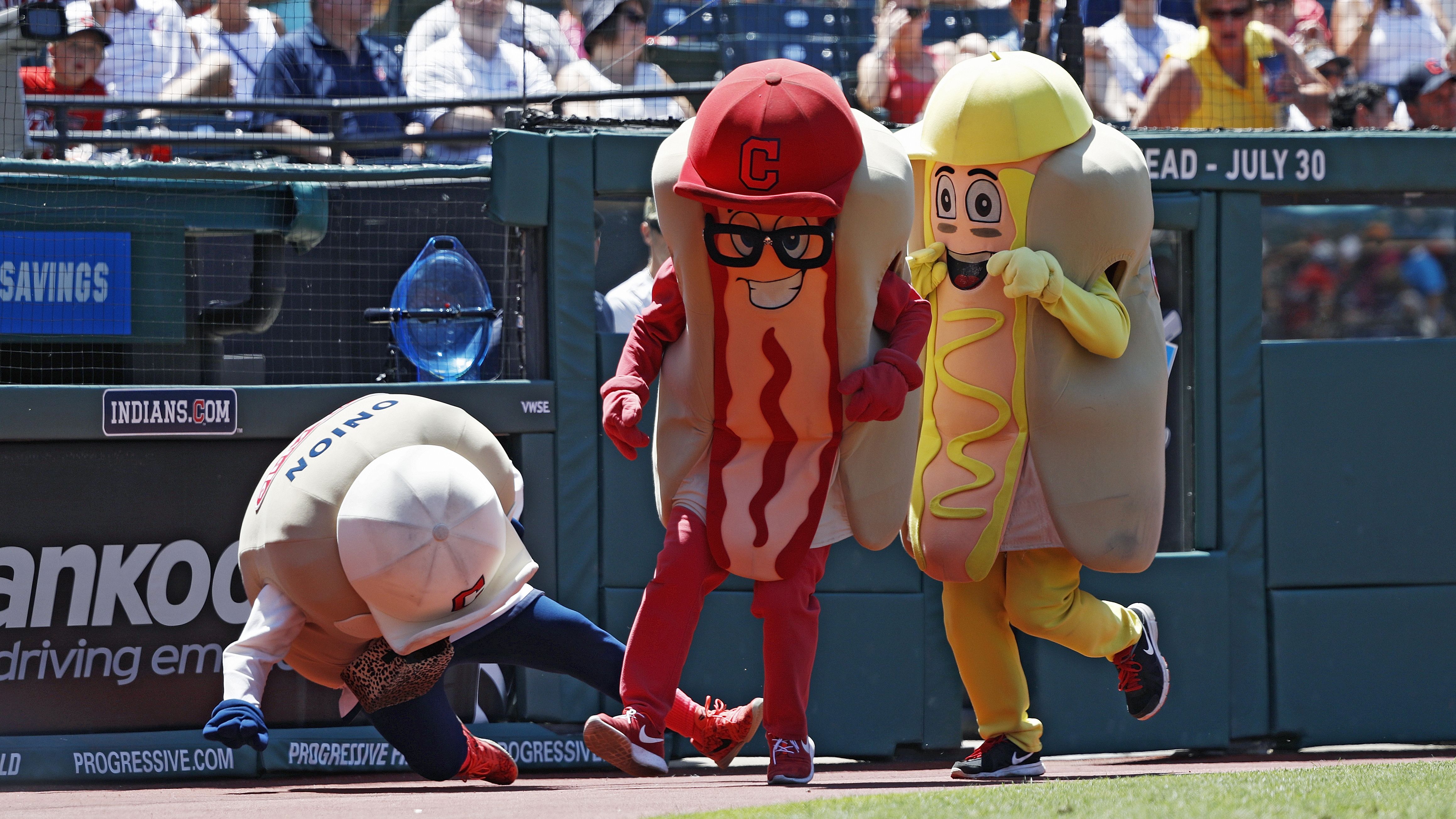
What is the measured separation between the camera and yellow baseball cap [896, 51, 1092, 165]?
4.37 m

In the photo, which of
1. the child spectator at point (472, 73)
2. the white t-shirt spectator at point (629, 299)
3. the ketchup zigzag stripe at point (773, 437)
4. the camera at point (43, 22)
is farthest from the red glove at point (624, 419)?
the camera at point (43, 22)

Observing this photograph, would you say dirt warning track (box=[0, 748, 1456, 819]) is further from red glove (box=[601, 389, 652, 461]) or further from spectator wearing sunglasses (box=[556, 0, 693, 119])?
spectator wearing sunglasses (box=[556, 0, 693, 119])

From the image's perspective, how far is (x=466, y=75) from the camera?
22.1 ft

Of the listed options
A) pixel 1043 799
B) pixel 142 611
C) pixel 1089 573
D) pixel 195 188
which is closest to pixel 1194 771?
pixel 1089 573

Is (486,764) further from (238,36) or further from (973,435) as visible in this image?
(238,36)

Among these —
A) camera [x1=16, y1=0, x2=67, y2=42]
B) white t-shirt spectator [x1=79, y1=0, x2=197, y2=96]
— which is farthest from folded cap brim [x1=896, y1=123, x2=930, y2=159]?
white t-shirt spectator [x1=79, y1=0, x2=197, y2=96]

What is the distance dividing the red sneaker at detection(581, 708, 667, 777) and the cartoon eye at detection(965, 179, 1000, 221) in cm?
174

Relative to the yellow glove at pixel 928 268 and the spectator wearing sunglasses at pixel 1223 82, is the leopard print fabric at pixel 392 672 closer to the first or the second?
the yellow glove at pixel 928 268

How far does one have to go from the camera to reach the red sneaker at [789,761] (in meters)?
4.19

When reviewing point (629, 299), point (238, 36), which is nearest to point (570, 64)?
point (238, 36)

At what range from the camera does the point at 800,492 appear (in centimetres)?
416

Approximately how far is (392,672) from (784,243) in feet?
5.47

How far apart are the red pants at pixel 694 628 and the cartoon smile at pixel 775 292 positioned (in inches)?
24.2

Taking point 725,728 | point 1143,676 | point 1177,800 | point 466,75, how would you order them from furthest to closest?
1. point 466,75
2. point 1143,676
3. point 725,728
4. point 1177,800
